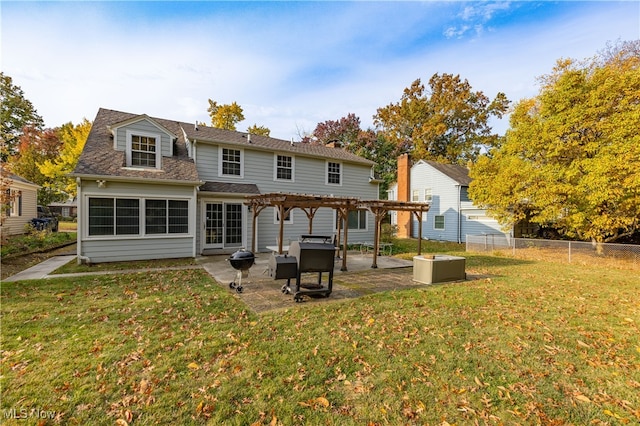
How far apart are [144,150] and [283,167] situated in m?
6.07

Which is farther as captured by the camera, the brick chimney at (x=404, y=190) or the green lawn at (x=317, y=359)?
the brick chimney at (x=404, y=190)

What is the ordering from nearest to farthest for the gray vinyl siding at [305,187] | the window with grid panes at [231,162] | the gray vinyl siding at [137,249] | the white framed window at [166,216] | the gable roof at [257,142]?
the gray vinyl siding at [137,249], the white framed window at [166,216], the gable roof at [257,142], the window with grid panes at [231,162], the gray vinyl siding at [305,187]

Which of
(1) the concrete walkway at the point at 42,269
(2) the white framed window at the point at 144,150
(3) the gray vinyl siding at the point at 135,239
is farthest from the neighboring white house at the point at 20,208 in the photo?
(3) the gray vinyl siding at the point at 135,239

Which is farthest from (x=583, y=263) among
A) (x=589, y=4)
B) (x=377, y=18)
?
(x=377, y=18)

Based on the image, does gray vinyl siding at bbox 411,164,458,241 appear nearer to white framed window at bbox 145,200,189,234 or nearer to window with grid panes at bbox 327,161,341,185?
window with grid panes at bbox 327,161,341,185

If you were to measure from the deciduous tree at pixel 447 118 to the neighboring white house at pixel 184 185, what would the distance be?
19.3 metres

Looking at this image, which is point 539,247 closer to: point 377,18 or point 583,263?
point 583,263

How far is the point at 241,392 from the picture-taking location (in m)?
3.01

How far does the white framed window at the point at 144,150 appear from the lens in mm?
10844

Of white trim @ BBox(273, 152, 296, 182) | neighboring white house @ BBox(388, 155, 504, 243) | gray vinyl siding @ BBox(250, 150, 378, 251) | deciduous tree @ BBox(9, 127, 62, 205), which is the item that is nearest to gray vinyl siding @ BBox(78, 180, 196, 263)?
gray vinyl siding @ BBox(250, 150, 378, 251)

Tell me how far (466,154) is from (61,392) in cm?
3610

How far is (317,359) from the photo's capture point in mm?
3719

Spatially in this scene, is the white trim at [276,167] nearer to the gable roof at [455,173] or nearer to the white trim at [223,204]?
the white trim at [223,204]

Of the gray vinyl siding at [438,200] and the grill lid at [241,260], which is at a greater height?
the gray vinyl siding at [438,200]
